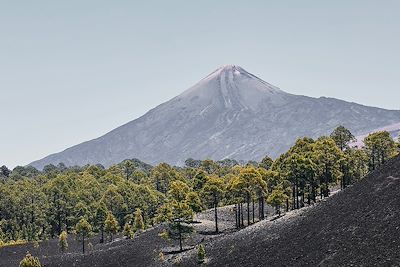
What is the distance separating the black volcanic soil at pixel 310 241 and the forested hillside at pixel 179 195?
5833mm

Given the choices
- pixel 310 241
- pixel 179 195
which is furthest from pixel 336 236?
pixel 179 195

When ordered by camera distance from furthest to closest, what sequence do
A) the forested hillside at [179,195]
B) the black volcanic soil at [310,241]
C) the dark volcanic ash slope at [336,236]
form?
the forested hillside at [179,195] → the black volcanic soil at [310,241] → the dark volcanic ash slope at [336,236]

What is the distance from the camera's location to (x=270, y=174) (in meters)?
95.3

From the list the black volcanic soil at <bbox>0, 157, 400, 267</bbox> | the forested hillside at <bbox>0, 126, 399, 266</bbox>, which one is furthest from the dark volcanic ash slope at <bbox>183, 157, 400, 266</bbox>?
the forested hillside at <bbox>0, 126, 399, 266</bbox>

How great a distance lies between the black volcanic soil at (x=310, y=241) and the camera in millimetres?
49562

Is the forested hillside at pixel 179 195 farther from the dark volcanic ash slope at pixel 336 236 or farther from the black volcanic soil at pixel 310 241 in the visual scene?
the dark volcanic ash slope at pixel 336 236

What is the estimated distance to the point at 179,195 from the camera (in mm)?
95875

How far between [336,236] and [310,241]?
12.7 feet

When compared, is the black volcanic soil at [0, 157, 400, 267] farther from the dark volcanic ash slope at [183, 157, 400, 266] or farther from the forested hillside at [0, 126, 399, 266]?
the forested hillside at [0, 126, 399, 266]

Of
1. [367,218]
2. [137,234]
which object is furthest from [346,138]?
[367,218]

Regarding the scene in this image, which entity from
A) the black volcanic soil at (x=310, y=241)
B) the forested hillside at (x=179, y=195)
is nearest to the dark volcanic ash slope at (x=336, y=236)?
the black volcanic soil at (x=310, y=241)

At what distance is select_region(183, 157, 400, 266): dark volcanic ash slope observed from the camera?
48.5m

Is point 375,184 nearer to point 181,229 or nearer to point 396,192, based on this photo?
point 396,192

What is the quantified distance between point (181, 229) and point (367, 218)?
3466cm
